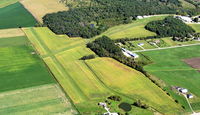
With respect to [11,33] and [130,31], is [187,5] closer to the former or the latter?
[130,31]

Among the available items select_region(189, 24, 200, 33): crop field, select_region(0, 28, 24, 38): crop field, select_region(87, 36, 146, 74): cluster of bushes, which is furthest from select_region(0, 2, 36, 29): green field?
select_region(189, 24, 200, 33): crop field

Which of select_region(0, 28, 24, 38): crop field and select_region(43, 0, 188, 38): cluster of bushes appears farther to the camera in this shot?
select_region(43, 0, 188, 38): cluster of bushes

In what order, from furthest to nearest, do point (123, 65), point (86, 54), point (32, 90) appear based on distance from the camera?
point (86, 54), point (123, 65), point (32, 90)

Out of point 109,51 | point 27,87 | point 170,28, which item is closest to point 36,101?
point 27,87

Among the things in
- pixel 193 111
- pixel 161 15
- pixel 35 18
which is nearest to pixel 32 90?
pixel 193 111

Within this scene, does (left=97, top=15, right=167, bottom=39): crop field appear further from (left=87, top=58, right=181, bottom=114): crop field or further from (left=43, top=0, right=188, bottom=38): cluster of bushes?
(left=87, top=58, right=181, bottom=114): crop field

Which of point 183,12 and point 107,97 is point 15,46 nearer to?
point 107,97
